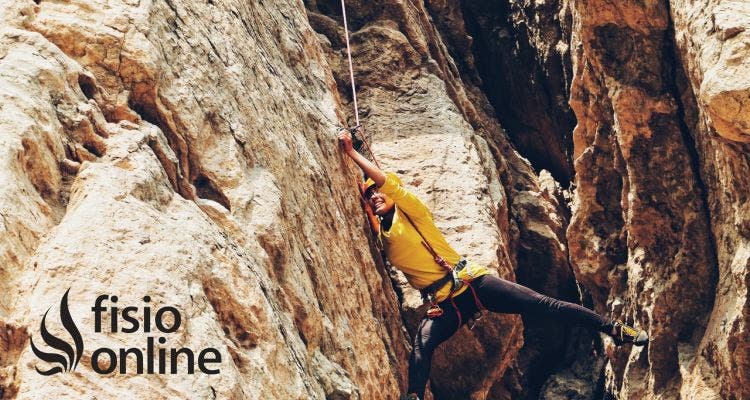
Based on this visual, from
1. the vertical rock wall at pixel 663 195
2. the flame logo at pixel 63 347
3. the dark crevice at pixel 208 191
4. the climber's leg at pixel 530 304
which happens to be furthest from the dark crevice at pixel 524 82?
the flame logo at pixel 63 347

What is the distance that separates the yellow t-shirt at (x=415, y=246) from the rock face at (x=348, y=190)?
0.32 meters

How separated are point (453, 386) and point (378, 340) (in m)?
2.47

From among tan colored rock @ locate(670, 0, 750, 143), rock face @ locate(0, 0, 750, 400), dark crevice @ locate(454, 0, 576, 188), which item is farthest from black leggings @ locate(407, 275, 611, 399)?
dark crevice @ locate(454, 0, 576, 188)

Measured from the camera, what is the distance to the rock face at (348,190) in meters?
5.43

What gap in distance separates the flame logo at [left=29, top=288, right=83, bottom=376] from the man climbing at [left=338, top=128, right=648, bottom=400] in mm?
4756

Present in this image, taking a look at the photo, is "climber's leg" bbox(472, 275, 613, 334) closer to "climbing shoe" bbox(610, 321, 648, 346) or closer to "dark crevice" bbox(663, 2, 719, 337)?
"climbing shoe" bbox(610, 321, 648, 346)

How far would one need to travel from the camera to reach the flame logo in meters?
4.74

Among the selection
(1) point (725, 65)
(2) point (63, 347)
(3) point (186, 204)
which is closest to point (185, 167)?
(3) point (186, 204)

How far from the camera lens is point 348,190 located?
977 centimetres

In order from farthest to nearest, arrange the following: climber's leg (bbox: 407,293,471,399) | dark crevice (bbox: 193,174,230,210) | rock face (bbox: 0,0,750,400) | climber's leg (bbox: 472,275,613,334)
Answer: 1. climber's leg (bbox: 472,275,613,334)
2. climber's leg (bbox: 407,293,471,399)
3. dark crevice (bbox: 193,174,230,210)
4. rock face (bbox: 0,0,750,400)

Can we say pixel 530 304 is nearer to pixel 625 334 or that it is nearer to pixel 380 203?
pixel 625 334

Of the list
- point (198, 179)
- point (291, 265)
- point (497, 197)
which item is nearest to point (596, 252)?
point (497, 197)

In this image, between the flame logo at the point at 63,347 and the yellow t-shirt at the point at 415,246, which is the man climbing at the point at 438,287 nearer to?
the yellow t-shirt at the point at 415,246

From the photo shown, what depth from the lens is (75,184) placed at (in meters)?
5.84
